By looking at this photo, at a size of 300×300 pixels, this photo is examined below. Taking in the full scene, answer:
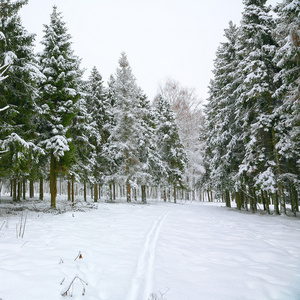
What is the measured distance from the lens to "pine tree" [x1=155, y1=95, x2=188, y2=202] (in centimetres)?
2562

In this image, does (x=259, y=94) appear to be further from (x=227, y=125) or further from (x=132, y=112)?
(x=132, y=112)

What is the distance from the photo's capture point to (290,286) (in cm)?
374

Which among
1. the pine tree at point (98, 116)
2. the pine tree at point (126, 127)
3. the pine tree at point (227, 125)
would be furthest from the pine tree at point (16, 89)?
the pine tree at point (227, 125)

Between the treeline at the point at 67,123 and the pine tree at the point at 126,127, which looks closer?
the treeline at the point at 67,123

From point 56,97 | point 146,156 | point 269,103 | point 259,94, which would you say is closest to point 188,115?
point 146,156

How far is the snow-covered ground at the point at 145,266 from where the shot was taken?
3422 millimetres

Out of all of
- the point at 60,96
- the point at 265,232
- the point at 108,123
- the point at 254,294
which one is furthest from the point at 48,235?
the point at 108,123

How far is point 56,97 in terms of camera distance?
13828 millimetres

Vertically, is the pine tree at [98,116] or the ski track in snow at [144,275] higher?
the pine tree at [98,116]

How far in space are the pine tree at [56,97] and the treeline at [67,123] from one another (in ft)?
0.20

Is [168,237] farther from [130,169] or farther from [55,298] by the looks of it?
[130,169]

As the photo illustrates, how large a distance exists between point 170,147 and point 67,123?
49.1 ft

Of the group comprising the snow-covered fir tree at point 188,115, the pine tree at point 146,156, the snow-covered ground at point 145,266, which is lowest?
the snow-covered ground at point 145,266

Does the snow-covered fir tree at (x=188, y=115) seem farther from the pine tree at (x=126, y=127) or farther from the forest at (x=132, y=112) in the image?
the pine tree at (x=126, y=127)
